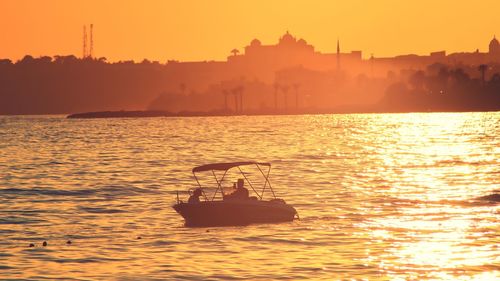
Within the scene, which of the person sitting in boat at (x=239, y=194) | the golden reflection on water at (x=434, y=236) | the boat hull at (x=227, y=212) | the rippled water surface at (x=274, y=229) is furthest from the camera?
the person sitting in boat at (x=239, y=194)

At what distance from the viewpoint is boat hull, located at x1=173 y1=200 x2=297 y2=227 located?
2406 inches

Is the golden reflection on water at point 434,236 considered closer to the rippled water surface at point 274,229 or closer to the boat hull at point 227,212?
the rippled water surface at point 274,229

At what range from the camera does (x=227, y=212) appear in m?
61.2

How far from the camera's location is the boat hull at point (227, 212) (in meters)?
61.1

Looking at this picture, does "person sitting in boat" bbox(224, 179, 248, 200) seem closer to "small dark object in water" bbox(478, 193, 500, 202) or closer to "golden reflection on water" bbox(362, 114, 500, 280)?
"golden reflection on water" bbox(362, 114, 500, 280)

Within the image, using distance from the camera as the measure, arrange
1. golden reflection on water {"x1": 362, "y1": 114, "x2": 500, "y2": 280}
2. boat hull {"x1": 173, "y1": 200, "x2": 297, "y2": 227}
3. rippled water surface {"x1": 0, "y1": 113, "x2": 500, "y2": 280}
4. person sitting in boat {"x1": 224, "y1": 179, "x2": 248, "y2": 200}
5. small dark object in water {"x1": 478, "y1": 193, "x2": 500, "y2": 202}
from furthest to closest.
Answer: small dark object in water {"x1": 478, "y1": 193, "x2": 500, "y2": 202} → person sitting in boat {"x1": 224, "y1": 179, "x2": 248, "y2": 200} → boat hull {"x1": 173, "y1": 200, "x2": 297, "y2": 227} → rippled water surface {"x1": 0, "y1": 113, "x2": 500, "y2": 280} → golden reflection on water {"x1": 362, "y1": 114, "x2": 500, "y2": 280}

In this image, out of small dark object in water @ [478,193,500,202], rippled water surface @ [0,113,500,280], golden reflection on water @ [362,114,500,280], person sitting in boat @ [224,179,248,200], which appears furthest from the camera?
small dark object in water @ [478,193,500,202]

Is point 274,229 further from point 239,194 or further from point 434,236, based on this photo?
point 434,236

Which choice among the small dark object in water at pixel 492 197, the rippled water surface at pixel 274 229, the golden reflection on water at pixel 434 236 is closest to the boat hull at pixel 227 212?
the rippled water surface at pixel 274 229

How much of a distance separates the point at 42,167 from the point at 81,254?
82.4 m

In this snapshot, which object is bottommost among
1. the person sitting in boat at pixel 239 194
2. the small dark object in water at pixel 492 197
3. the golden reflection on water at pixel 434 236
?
the small dark object in water at pixel 492 197

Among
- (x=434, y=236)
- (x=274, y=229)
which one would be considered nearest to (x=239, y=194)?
(x=274, y=229)

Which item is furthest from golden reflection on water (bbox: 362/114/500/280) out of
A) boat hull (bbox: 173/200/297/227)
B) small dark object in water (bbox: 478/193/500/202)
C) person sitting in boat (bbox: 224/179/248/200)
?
person sitting in boat (bbox: 224/179/248/200)

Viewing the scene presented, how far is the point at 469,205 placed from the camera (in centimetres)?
7462
